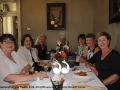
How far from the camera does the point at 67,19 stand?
5305 millimetres

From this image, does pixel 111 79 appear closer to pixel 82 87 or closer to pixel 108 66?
pixel 108 66

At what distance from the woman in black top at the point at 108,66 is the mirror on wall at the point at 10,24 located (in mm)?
4155

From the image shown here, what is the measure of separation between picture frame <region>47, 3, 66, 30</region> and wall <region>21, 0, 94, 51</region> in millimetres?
141

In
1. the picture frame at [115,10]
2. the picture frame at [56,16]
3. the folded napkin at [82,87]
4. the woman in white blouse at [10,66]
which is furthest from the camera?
the picture frame at [56,16]

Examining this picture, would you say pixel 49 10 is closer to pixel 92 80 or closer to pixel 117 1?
pixel 117 1

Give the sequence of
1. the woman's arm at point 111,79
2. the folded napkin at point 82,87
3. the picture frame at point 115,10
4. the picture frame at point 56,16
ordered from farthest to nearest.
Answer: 1. the picture frame at point 56,16
2. the picture frame at point 115,10
3. the woman's arm at point 111,79
4. the folded napkin at point 82,87

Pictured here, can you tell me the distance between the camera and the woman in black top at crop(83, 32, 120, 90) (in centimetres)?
178

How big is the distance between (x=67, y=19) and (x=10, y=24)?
218cm

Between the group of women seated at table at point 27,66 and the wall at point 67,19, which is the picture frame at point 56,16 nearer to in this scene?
the wall at point 67,19

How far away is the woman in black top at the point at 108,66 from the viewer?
1.78 metres

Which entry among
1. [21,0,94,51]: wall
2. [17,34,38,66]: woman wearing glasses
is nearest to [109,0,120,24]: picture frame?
[17,34,38,66]: woman wearing glasses

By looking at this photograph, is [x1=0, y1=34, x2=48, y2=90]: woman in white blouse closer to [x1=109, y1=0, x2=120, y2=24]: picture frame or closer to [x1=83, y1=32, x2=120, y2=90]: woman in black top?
[x1=83, y1=32, x2=120, y2=90]: woman in black top

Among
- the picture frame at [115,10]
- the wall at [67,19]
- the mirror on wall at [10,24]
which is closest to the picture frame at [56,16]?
the wall at [67,19]

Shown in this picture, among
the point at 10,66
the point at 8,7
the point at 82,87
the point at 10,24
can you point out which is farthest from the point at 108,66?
the point at 8,7
